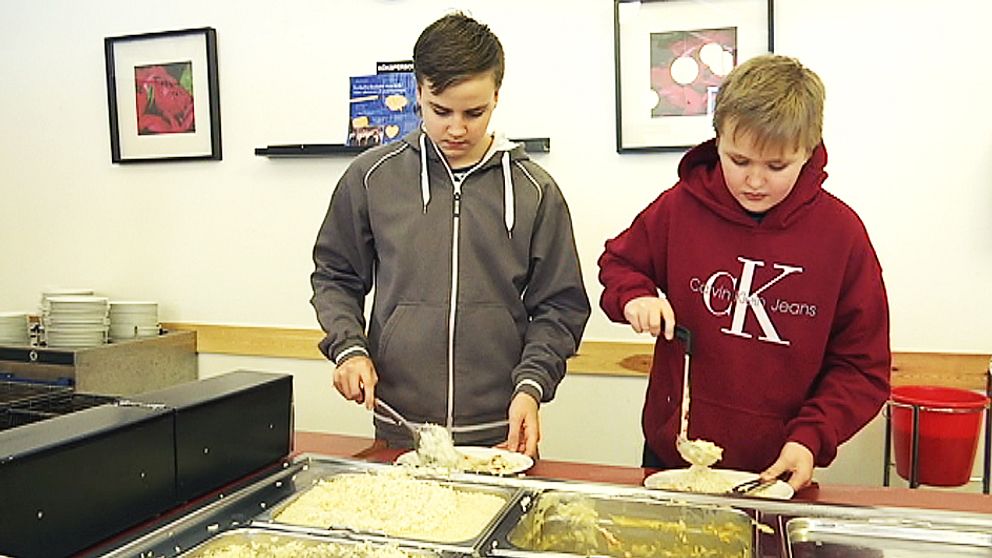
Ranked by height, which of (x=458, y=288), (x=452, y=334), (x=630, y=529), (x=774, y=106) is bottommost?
(x=630, y=529)

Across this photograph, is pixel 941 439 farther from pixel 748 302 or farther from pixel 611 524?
pixel 611 524

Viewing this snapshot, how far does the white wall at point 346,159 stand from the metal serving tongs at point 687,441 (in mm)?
1221

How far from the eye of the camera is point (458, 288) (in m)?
1.94

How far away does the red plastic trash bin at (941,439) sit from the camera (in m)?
2.39

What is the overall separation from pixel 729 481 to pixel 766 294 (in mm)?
427

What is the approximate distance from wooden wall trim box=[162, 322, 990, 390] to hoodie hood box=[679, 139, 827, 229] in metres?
1.18

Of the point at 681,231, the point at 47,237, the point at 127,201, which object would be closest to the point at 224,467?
the point at 681,231

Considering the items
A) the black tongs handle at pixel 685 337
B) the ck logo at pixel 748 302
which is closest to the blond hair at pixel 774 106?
the ck logo at pixel 748 302

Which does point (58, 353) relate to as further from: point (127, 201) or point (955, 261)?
point (955, 261)

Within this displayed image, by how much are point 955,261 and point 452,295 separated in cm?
171

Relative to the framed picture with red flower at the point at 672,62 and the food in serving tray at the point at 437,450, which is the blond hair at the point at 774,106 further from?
the framed picture with red flower at the point at 672,62

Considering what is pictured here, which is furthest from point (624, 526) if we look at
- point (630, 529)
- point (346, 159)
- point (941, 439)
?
point (346, 159)

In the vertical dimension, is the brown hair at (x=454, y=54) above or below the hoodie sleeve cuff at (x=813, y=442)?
above

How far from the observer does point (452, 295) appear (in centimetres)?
194
